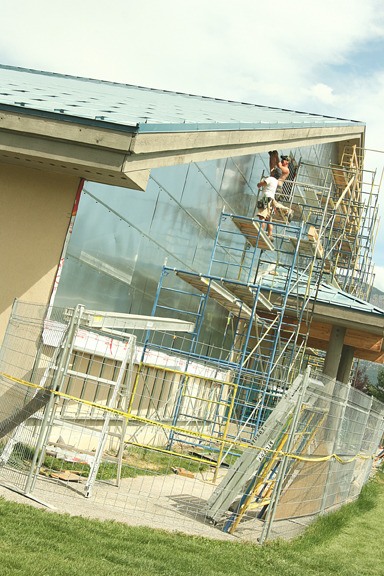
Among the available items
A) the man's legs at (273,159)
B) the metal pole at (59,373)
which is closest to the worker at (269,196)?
the man's legs at (273,159)

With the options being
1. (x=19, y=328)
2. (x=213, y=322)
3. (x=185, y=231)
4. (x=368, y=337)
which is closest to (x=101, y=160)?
(x=19, y=328)

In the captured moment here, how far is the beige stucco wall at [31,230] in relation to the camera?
11.6 meters

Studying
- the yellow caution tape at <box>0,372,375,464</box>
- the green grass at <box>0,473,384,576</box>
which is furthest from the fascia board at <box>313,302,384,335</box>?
the green grass at <box>0,473,384,576</box>

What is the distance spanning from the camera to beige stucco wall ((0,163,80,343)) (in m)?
11.6

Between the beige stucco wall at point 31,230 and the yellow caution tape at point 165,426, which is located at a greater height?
the beige stucco wall at point 31,230

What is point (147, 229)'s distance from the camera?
15047 mm

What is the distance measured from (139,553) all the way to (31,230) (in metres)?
5.19

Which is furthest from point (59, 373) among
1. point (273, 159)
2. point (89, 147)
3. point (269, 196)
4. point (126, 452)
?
point (273, 159)

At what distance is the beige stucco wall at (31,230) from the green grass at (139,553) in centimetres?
380

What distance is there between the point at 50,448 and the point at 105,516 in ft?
4.13

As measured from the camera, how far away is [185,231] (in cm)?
1770

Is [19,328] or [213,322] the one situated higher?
[213,322]

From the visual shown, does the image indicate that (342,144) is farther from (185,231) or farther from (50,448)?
(50,448)

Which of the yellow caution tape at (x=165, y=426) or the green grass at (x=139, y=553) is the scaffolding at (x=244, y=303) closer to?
the yellow caution tape at (x=165, y=426)
